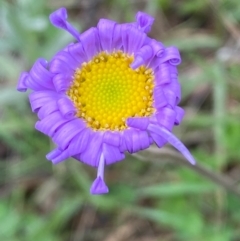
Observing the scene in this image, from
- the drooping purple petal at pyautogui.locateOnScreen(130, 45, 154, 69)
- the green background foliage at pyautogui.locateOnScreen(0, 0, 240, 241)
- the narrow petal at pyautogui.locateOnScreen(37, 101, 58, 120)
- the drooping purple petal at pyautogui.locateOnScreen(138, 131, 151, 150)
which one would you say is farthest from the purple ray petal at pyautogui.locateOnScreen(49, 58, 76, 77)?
the green background foliage at pyautogui.locateOnScreen(0, 0, 240, 241)

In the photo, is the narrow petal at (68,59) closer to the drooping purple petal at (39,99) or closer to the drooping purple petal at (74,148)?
the drooping purple petal at (39,99)

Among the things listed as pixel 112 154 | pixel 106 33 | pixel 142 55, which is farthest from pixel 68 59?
pixel 112 154

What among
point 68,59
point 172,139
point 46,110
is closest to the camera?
point 172,139

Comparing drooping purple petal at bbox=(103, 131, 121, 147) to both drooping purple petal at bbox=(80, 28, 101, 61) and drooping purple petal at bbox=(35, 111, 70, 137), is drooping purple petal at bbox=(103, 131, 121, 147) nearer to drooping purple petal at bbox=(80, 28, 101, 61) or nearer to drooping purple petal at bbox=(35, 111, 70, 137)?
drooping purple petal at bbox=(35, 111, 70, 137)

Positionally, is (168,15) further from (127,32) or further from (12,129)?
(127,32)

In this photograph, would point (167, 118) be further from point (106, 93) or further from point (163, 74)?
point (106, 93)

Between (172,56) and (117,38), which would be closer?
(172,56)
